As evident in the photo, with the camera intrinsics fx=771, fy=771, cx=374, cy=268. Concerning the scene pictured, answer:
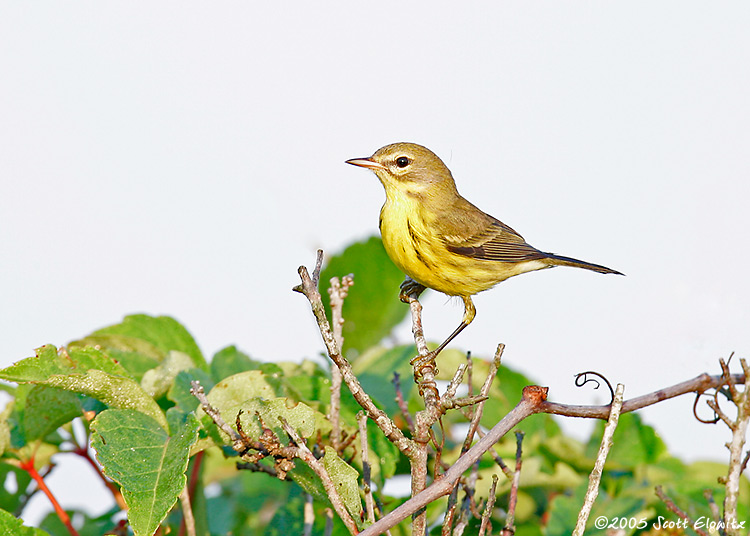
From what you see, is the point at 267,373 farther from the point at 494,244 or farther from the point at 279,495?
the point at 494,244

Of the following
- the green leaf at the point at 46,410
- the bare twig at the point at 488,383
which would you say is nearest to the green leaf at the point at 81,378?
the green leaf at the point at 46,410

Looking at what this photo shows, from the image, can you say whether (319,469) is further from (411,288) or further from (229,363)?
(411,288)

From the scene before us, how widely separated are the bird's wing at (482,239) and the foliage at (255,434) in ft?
1.36

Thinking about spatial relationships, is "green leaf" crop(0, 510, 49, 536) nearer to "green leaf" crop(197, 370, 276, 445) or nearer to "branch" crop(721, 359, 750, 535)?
"green leaf" crop(197, 370, 276, 445)

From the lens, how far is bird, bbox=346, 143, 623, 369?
13.0 feet

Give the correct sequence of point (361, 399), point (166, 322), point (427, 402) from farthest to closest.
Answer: point (166, 322) < point (427, 402) < point (361, 399)

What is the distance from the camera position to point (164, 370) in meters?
2.97

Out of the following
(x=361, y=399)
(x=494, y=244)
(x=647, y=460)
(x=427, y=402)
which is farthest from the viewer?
(x=494, y=244)

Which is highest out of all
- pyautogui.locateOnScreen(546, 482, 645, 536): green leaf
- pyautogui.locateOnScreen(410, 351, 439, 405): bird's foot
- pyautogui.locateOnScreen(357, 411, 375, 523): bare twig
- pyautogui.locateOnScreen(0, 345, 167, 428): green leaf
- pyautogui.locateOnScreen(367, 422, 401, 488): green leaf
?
pyautogui.locateOnScreen(0, 345, 167, 428): green leaf

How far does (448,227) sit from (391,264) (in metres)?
0.39

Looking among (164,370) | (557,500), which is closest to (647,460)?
(557,500)

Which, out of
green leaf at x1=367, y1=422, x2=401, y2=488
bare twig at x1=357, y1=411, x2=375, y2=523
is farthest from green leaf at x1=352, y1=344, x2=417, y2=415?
bare twig at x1=357, y1=411, x2=375, y2=523

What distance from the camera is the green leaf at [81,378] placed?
2.38 m

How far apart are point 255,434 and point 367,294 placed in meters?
1.83
